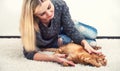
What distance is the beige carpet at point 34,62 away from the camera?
A: 129cm

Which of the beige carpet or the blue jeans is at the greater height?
the blue jeans

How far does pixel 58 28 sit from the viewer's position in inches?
58.9

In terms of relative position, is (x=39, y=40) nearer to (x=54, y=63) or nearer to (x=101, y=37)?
(x=54, y=63)

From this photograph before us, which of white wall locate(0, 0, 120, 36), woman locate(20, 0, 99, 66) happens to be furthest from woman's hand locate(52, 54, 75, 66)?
white wall locate(0, 0, 120, 36)

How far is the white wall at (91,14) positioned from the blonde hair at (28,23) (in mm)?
339

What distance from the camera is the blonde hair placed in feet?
4.56

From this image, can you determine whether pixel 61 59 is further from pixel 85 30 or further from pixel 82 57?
pixel 85 30

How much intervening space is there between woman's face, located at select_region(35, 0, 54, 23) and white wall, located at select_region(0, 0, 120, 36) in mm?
326

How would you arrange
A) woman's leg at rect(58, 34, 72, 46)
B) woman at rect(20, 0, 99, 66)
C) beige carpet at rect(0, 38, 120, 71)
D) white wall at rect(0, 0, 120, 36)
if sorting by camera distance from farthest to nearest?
1. white wall at rect(0, 0, 120, 36)
2. woman's leg at rect(58, 34, 72, 46)
3. woman at rect(20, 0, 99, 66)
4. beige carpet at rect(0, 38, 120, 71)

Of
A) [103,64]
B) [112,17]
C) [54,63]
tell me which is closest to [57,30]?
[54,63]

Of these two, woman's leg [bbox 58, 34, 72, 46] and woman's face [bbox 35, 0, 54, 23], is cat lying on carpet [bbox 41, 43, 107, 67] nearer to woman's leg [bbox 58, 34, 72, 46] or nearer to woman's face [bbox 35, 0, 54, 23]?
woman's leg [bbox 58, 34, 72, 46]

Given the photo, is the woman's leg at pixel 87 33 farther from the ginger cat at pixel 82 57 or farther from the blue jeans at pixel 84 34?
the ginger cat at pixel 82 57

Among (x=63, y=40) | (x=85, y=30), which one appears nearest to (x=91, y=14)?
(x=85, y=30)

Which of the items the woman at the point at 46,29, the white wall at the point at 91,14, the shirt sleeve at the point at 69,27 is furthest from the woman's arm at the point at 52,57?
the white wall at the point at 91,14
